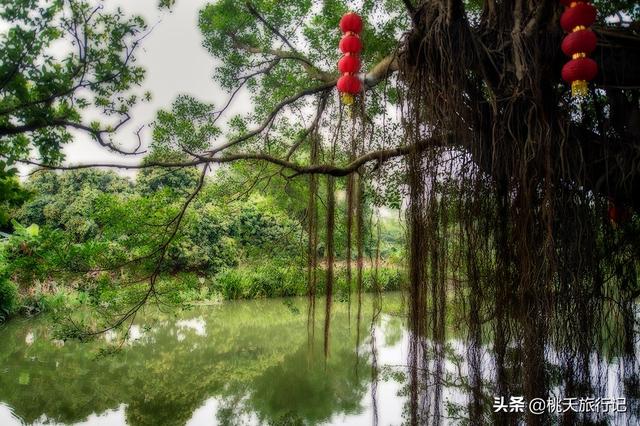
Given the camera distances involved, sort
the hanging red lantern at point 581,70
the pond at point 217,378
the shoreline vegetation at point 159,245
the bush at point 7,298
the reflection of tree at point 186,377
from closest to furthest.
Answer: the hanging red lantern at point 581,70 → the shoreline vegetation at point 159,245 → the pond at point 217,378 → the reflection of tree at point 186,377 → the bush at point 7,298

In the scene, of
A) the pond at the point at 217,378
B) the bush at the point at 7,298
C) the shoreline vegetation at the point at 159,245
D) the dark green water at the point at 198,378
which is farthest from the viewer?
the bush at the point at 7,298

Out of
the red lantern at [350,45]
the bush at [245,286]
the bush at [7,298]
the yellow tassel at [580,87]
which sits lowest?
the bush at [7,298]

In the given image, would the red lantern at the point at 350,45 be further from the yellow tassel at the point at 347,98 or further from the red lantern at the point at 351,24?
the yellow tassel at the point at 347,98

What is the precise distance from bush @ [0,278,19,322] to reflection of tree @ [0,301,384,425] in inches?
13.8

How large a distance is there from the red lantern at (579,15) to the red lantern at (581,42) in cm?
3

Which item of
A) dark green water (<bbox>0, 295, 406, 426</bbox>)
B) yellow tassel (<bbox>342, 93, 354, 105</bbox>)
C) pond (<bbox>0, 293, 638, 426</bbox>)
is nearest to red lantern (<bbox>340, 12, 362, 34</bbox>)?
yellow tassel (<bbox>342, 93, 354, 105</bbox>)

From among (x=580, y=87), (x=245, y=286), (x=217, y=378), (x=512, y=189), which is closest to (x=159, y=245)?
(x=512, y=189)

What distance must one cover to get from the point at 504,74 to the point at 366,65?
2.12 metres

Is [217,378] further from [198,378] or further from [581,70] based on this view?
[581,70]

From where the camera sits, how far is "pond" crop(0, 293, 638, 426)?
167 inches

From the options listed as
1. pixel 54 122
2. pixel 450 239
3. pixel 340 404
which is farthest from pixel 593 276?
pixel 340 404

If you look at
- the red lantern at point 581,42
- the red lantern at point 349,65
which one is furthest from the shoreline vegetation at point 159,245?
the red lantern at point 581,42

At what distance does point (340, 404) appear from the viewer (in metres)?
4.68

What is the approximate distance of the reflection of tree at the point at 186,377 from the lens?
453cm
